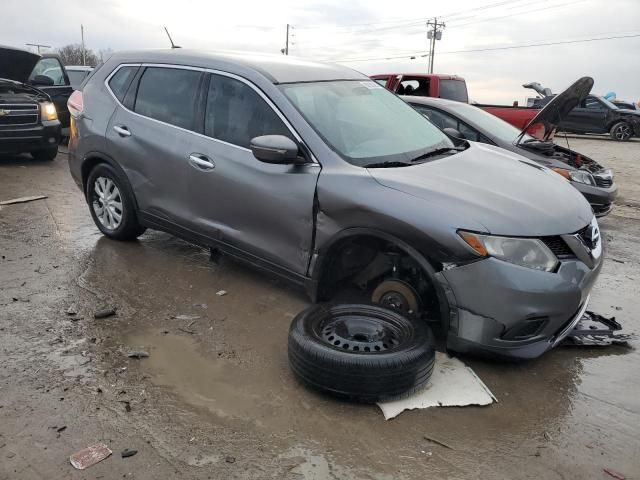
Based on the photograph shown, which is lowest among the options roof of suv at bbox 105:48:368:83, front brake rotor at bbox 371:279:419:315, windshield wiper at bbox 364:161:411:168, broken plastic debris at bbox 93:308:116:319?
broken plastic debris at bbox 93:308:116:319

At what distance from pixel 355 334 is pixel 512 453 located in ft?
3.46

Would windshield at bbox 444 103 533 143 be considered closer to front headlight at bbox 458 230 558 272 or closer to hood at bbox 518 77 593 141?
hood at bbox 518 77 593 141

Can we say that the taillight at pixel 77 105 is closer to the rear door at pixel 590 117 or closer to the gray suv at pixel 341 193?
the gray suv at pixel 341 193

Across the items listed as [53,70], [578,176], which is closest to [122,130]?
[578,176]

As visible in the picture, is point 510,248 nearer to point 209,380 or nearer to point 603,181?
point 209,380

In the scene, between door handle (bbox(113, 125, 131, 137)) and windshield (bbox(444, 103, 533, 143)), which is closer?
door handle (bbox(113, 125, 131, 137))

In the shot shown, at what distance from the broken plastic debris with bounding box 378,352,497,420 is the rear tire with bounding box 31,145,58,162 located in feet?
29.1

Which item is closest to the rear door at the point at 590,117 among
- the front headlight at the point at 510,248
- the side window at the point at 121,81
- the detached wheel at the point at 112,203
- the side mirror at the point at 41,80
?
the side mirror at the point at 41,80

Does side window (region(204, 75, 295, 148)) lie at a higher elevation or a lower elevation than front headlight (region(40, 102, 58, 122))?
higher

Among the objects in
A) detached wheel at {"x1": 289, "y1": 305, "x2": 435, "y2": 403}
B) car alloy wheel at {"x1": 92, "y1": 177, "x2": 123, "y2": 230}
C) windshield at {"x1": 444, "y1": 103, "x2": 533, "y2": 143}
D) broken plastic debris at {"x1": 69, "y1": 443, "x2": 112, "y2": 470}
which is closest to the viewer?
broken plastic debris at {"x1": 69, "y1": 443, "x2": 112, "y2": 470}

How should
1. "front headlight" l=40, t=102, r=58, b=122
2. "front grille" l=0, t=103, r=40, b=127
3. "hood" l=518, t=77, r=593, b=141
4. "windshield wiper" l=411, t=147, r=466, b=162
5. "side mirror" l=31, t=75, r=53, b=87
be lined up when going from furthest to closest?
"side mirror" l=31, t=75, r=53, b=87, "front headlight" l=40, t=102, r=58, b=122, "front grille" l=0, t=103, r=40, b=127, "hood" l=518, t=77, r=593, b=141, "windshield wiper" l=411, t=147, r=466, b=162

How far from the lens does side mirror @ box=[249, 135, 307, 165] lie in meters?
3.55

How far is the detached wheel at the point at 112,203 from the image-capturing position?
5.03m

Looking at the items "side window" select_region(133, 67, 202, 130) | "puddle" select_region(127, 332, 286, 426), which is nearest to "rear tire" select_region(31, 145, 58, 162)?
"side window" select_region(133, 67, 202, 130)
